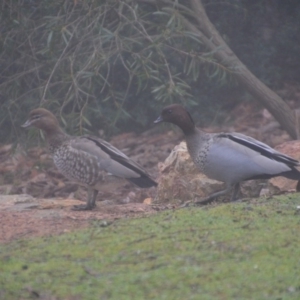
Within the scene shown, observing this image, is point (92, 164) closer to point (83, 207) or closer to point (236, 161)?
point (83, 207)

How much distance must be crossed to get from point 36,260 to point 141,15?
633cm

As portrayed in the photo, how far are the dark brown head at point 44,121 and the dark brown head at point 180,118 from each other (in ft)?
3.84

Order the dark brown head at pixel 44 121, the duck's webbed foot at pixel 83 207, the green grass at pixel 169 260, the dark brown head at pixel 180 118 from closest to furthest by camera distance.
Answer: the green grass at pixel 169 260 < the duck's webbed foot at pixel 83 207 < the dark brown head at pixel 180 118 < the dark brown head at pixel 44 121

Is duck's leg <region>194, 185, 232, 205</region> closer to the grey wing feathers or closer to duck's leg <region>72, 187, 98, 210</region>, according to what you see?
the grey wing feathers

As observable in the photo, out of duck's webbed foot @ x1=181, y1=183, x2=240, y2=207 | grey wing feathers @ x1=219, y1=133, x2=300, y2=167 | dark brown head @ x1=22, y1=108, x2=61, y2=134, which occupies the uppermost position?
grey wing feathers @ x1=219, y1=133, x2=300, y2=167

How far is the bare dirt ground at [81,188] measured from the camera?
841 cm

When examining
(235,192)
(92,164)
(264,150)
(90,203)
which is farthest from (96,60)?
(264,150)

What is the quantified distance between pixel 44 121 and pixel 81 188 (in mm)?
2662

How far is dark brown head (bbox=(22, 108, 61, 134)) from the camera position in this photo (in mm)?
9555

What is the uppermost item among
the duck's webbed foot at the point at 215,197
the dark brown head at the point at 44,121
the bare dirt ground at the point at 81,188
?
the dark brown head at the point at 44,121

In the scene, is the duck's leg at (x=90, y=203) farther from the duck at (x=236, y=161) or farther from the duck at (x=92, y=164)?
the duck at (x=236, y=161)

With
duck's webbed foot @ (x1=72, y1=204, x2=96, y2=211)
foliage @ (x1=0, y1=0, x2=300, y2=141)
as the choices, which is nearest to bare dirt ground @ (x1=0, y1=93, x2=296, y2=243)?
duck's webbed foot @ (x1=72, y1=204, x2=96, y2=211)

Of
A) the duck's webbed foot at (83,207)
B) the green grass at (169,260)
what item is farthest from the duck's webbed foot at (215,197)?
the green grass at (169,260)

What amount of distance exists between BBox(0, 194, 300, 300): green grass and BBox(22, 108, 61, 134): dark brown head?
8.27 feet
